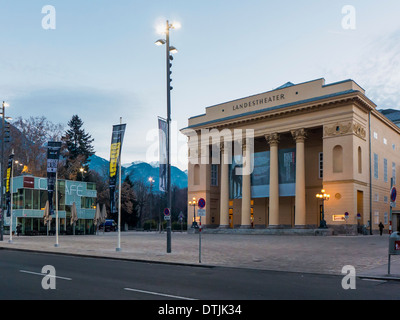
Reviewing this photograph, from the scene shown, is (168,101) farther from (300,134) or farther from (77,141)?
(77,141)

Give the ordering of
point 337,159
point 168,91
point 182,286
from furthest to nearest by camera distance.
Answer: point 337,159, point 168,91, point 182,286

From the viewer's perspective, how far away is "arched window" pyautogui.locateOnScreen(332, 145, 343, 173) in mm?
50844

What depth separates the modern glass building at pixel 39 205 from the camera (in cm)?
5600

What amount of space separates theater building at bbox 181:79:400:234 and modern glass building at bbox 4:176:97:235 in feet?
53.7

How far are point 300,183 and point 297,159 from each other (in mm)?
3056

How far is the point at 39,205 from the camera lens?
5784cm

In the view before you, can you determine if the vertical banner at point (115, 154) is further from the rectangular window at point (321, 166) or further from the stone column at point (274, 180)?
the rectangular window at point (321, 166)

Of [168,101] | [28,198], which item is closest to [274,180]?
[28,198]

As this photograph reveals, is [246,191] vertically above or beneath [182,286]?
above

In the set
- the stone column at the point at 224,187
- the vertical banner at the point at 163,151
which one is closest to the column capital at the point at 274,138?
the stone column at the point at 224,187

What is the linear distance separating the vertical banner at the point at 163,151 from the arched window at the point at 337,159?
32.3m

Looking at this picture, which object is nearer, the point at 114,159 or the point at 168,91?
the point at 168,91

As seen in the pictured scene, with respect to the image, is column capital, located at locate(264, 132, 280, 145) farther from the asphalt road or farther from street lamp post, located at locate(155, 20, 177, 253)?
the asphalt road
